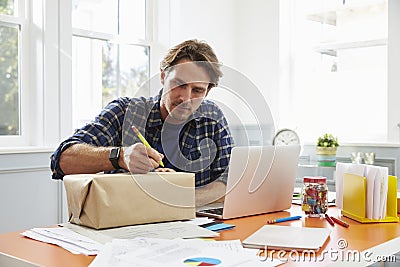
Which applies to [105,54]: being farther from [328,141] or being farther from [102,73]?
[328,141]

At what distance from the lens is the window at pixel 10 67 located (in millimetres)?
2785

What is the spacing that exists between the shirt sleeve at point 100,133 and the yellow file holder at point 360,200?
88 centimetres

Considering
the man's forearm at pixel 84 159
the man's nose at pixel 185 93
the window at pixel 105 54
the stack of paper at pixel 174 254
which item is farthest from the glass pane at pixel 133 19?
the stack of paper at pixel 174 254

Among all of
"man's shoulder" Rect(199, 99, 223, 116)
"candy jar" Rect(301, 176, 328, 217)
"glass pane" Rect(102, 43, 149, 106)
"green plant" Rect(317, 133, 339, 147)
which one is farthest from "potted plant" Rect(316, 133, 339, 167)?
"candy jar" Rect(301, 176, 328, 217)

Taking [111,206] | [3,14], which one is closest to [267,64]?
[3,14]

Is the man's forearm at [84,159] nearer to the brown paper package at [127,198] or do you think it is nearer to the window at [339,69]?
the brown paper package at [127,198]

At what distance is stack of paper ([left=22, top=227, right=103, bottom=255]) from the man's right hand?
0.25 metres

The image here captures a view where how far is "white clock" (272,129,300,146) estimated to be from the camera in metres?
3.50

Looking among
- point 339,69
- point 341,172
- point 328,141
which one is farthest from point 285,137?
point 341,172

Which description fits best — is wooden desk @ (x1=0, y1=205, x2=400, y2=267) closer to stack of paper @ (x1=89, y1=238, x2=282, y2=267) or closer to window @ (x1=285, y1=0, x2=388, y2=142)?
stack of paper @ (x1=89, y1=238, x2=282, y2=267)

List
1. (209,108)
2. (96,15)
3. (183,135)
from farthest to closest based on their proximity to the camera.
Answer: (96,15) → (209,108) → (183,135)

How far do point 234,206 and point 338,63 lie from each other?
241 cm

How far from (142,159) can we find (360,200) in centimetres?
66

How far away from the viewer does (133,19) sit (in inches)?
138
